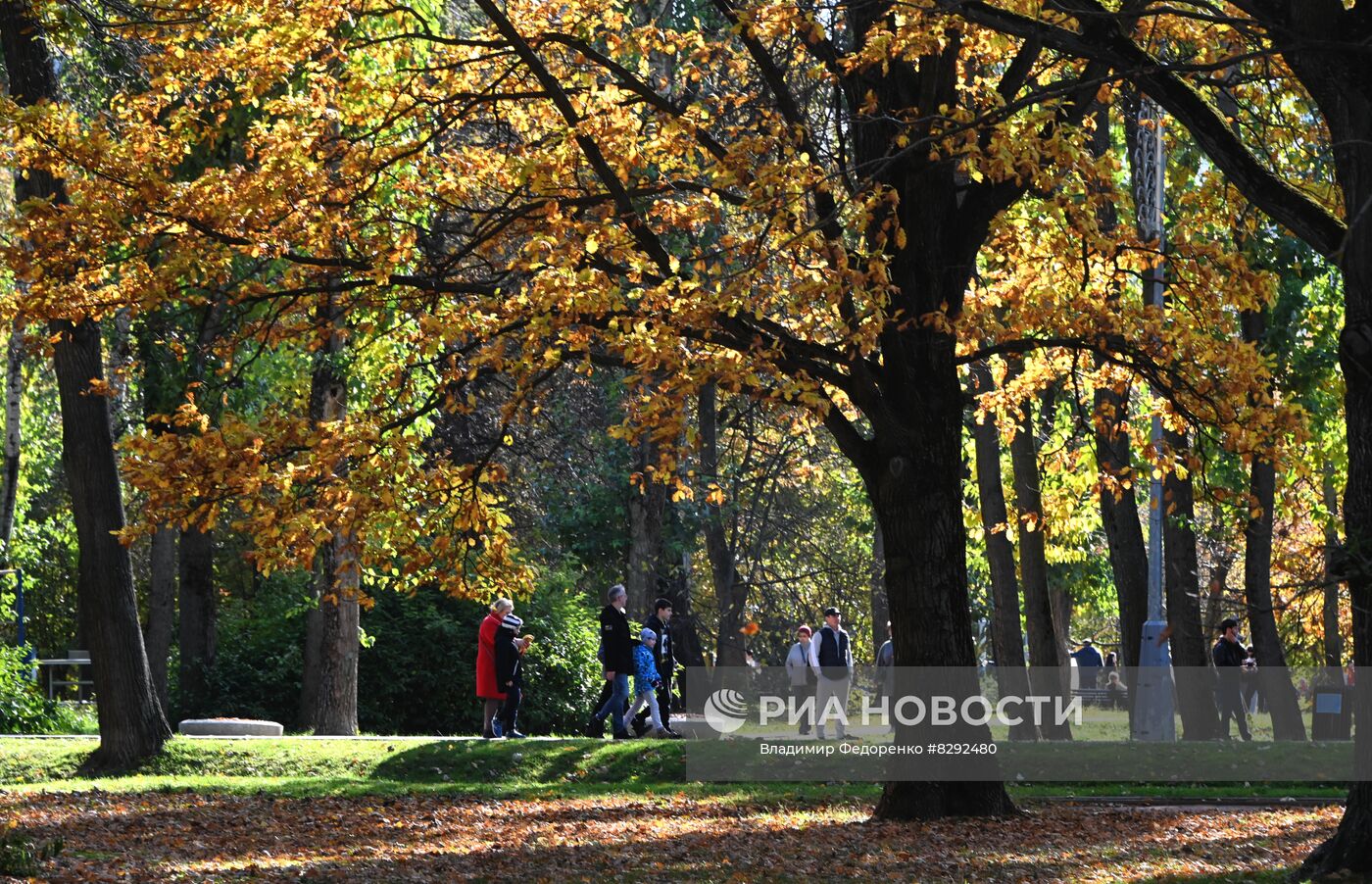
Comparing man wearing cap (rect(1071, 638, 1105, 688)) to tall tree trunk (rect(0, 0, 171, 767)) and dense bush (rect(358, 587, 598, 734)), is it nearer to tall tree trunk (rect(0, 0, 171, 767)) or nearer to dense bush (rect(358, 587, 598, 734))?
dense bush (rect(358, 587, 598, 734))

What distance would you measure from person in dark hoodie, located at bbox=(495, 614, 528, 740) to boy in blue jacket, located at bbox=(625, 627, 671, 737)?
4.68ft

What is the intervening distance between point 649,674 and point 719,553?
46.0ft

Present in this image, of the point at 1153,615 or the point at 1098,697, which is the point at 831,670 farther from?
the point at 1098,697

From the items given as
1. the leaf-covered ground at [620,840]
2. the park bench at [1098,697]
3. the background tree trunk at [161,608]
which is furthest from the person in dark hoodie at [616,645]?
the park bench at [1098,697]

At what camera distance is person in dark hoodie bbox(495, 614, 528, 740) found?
61.5 ft

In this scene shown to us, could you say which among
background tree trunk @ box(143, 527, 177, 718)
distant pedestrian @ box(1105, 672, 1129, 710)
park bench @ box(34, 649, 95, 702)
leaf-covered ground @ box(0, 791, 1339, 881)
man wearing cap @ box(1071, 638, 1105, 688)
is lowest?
leaf-covered ground @ box(0, 791, 1339, 881)

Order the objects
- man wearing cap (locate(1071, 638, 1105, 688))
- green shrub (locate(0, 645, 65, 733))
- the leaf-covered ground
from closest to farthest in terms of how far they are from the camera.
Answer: the leaf-covered ground
green shrub (locate(0, 645, 65, 733))
man wearing cap (locate(1071, 638, 1105, 688))

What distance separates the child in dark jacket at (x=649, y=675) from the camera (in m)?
18.9

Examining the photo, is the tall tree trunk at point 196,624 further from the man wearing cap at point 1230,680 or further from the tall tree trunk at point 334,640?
the man wearing cap at point 1230,680

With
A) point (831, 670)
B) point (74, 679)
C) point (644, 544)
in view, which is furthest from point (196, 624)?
point (74, 679)

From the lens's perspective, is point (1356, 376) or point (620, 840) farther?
point (620, 840)

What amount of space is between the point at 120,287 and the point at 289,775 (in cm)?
620

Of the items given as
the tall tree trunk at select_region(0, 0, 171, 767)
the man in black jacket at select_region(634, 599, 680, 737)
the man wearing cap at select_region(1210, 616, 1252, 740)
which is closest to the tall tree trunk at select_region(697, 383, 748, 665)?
the man wearing cap at select_region(1210, 616, 1252, 740)

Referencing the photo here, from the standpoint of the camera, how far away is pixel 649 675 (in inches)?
748
